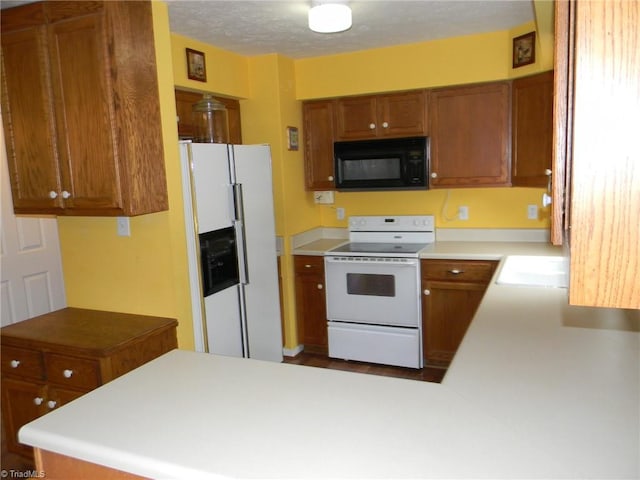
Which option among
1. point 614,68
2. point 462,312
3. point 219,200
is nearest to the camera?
point 614,68

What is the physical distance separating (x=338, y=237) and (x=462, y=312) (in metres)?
1.36

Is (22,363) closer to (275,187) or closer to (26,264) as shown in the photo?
(26,264)

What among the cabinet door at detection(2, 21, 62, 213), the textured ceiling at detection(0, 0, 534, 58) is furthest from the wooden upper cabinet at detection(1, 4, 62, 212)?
the textured ceiling at detection(0, 0, 534, 58)

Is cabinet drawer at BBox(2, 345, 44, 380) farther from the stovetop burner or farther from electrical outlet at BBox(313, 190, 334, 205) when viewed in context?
electrical outlet at BBox(313, 190, 334, 205)

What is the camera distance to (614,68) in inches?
21.0

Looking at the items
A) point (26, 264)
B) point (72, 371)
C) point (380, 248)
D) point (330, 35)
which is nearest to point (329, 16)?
point (330, 35)

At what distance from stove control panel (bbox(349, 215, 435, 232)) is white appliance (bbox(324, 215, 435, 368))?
162 millimetres

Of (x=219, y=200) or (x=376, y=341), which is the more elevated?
(x=219, y=200)

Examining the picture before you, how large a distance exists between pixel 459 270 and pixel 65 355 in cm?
244

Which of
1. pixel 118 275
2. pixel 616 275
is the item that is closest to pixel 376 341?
pixel 118 275

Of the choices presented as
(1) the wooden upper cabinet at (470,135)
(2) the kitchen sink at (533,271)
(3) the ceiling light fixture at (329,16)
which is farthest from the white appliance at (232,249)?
(2) the kitchen sink at (533,271)

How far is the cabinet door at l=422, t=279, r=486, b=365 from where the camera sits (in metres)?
3.42

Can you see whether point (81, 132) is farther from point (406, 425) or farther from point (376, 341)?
point (376, 341)

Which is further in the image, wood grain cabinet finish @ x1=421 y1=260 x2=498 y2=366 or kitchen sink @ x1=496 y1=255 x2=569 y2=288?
wood grain cabinet finish @ x1=421 y1=260 x2=498 y2=366
